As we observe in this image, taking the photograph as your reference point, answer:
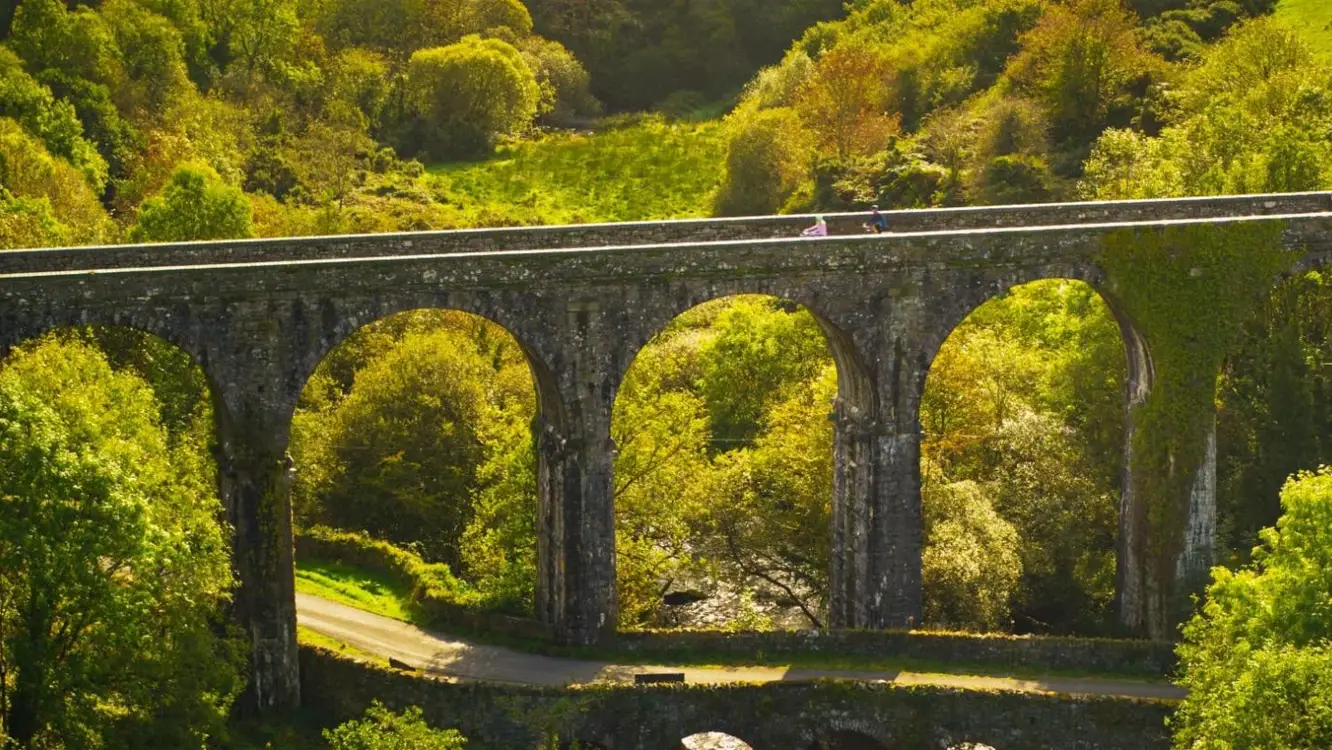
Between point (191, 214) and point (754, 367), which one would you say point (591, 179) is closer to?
point (754, 367)

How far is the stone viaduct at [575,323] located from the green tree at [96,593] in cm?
361

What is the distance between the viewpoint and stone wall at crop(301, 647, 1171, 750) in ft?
136

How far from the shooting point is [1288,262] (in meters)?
45.6

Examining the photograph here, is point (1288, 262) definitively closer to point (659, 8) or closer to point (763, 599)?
point (763, 599)

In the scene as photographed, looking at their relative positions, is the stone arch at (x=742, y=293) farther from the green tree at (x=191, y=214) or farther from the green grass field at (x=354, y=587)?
the green tree at (x=191, y=214)

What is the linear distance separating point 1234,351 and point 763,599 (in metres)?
17.8

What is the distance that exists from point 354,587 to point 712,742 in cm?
1095

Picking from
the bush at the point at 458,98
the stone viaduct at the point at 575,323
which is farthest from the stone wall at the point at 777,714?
the bush at the point at 458,98

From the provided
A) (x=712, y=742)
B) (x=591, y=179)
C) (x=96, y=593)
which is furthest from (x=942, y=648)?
(x=591, y=179)

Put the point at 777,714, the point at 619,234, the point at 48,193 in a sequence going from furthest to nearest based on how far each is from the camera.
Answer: the point at 48,193 → the point at 619,234 → the point at 777,714

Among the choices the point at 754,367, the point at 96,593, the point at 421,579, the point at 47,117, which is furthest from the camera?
the point at 47,117

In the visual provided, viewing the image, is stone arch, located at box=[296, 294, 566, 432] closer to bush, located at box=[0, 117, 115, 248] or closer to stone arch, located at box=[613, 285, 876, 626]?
stone arch, located at box=[613, 285, 876, 626]

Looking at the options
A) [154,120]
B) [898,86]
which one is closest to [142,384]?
[154,120]

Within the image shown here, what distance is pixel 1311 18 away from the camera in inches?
3378
